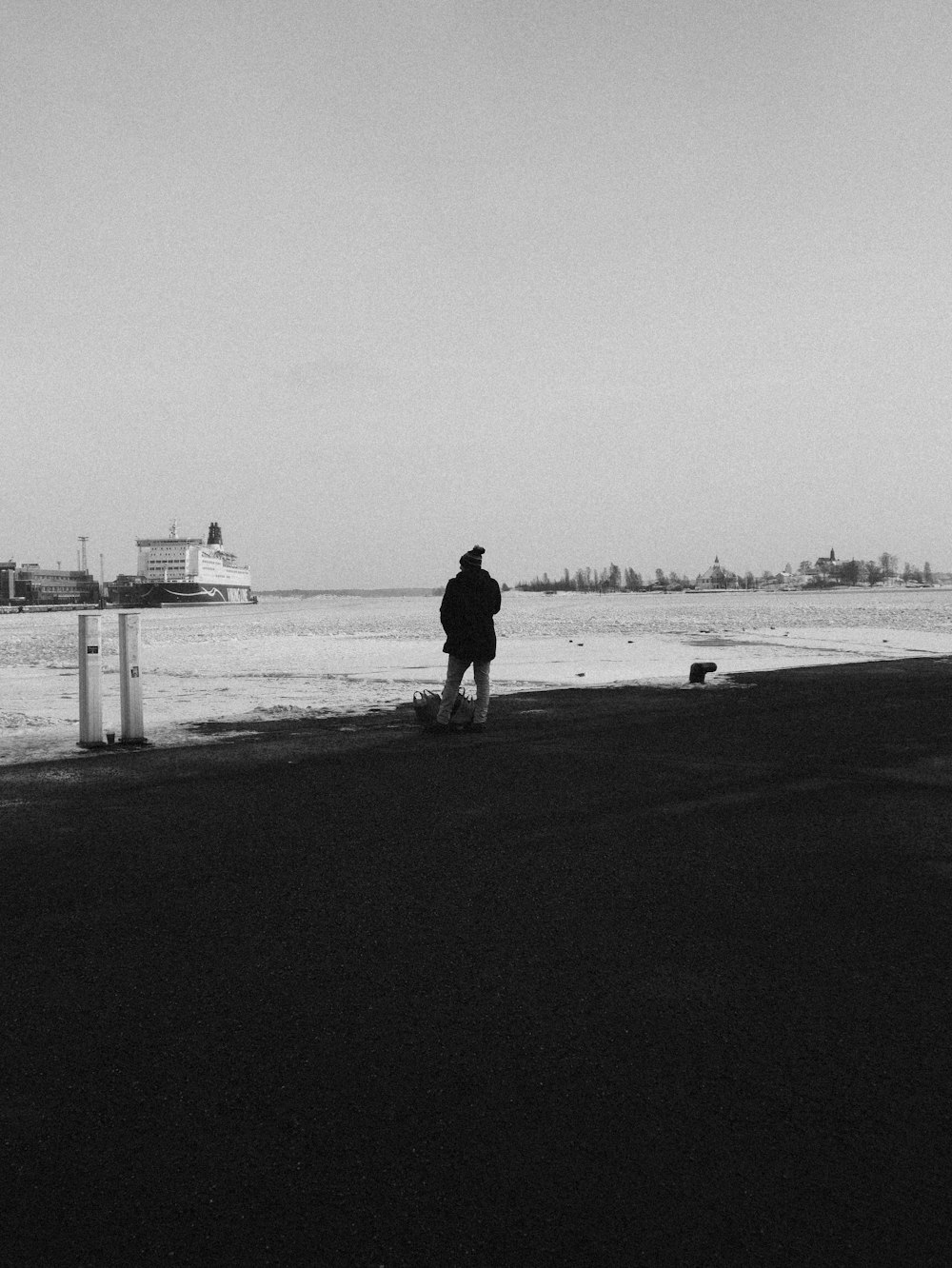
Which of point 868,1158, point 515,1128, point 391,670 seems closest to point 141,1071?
point 515,1128

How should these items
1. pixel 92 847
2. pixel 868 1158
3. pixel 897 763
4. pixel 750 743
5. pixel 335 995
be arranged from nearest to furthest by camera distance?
1. pixel 868 1158
2. pixel 335 995
3. pixel 92 847
4. pixel 897 763
5. pixel 750 743

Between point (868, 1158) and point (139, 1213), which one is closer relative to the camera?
point (139, 1213)

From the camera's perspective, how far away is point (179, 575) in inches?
5364

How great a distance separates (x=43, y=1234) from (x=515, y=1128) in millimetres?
1130

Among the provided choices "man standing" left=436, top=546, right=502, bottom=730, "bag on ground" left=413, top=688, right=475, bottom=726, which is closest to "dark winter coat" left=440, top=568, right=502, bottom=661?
"man standing" left=436, top=546, right=502, bottom=730

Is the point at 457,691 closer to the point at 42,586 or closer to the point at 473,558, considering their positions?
the point at 473,558

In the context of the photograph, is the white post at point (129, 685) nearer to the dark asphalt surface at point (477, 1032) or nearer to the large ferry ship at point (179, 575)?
the dark asphalt surface at point (477, 1032)

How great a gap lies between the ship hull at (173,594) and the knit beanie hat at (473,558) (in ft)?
409

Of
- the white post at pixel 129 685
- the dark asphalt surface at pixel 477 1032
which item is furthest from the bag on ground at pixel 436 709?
the dark asphalt surface at pixel 477 1032

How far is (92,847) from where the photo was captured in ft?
16.1

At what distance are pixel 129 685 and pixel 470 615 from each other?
370 centimetres

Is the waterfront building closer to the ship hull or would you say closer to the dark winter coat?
the ship hull

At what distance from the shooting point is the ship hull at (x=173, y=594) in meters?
126

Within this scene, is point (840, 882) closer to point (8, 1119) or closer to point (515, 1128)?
point (515, 1128)
